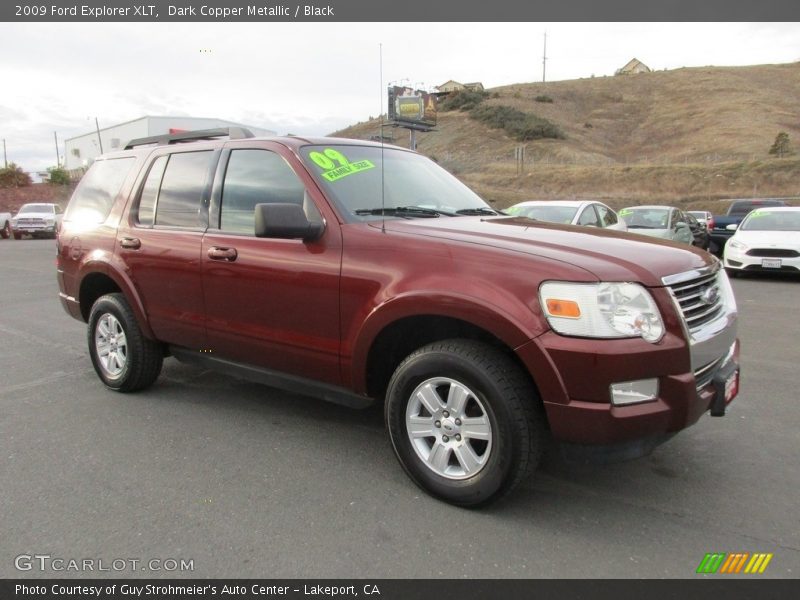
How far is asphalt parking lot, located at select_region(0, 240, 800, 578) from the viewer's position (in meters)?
2.56

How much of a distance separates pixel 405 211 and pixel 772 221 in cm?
1090

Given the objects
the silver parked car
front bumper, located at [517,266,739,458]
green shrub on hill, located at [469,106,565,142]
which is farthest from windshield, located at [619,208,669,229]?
green shrub on hill, located at [469,106,565,142]

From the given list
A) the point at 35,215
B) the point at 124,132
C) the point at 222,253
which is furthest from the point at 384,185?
the point at 124,132

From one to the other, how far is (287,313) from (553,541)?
5.98ft

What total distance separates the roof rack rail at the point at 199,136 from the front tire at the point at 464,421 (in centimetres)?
215

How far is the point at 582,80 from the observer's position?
94562 millimetres

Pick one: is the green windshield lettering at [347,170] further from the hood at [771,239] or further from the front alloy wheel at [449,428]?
the hood at [771,239]

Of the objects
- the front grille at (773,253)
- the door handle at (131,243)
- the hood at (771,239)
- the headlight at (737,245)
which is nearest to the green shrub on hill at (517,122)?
the headlight at (737,245)

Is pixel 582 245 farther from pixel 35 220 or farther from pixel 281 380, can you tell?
pixel 35 220

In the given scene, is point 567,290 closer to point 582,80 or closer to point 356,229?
point 356,229

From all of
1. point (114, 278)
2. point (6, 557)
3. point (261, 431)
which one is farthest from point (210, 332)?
point (6, 557)

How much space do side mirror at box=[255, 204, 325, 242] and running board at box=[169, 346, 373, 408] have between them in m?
0.87

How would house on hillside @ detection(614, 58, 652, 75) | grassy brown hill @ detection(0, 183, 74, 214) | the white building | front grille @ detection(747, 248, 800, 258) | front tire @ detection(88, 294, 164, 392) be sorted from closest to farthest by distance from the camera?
front tire @ detection(88, 294, 164, 392)
front grille @ detection(747, 248, 800, 258)
the white building
grassy brown hill @ detection(0, 183, 74, 214)
house on hillside @ detection(614, 58, 652, 75)

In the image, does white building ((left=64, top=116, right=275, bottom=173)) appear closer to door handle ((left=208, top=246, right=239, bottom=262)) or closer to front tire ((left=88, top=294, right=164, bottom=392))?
front tire ((left=88, top=294, right=164, bottom=392))
